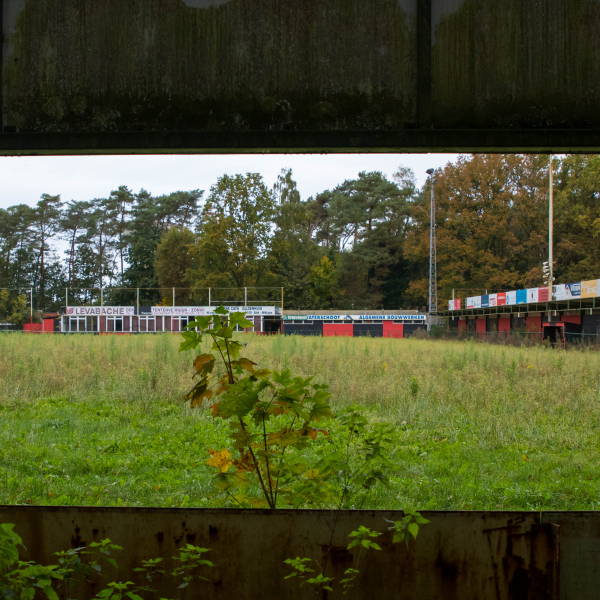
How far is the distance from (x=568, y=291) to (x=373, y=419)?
19.3 m

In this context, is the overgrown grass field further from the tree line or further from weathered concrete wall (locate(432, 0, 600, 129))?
the tree line

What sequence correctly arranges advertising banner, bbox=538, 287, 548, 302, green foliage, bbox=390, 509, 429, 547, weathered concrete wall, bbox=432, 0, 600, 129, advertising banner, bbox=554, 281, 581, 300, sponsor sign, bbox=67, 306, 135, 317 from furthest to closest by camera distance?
sponsor sign, bbox=67, 306, 135, 317, advertising banner, bbox=538, 287, 548, 302, advertising banner, bbox=554, 281, 581, 300, weathered concrete wall, bbox=432, 0, 600, 129, green foliage, bbox=390, 509, 429, 547

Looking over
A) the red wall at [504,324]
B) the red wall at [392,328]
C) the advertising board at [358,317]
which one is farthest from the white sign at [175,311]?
the red wall at [504,324]

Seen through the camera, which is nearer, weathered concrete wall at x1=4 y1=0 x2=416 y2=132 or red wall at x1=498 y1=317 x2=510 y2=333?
weathered concrete wall at x1=4 y1=0 x2=416 y2=132

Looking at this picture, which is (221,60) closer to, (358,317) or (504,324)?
(504,324)

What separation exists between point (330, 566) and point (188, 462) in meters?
3.35

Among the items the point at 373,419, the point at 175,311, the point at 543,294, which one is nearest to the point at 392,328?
the point at 175,311

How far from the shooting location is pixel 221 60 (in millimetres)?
3789

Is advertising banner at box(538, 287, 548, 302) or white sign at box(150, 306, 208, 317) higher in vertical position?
advertising banner at box(538, 287, 548, 302)

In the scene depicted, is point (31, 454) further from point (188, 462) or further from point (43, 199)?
point (43, 199)

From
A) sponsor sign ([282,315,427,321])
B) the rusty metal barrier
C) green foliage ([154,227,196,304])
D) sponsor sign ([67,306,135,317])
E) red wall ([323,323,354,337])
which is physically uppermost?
green foliage ([154,227,196,304])

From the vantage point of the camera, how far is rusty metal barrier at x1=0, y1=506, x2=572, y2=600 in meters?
2.98

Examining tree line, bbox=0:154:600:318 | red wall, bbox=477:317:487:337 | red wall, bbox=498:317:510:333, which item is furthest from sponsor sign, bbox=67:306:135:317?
red wall, bbox=498:317:510:333

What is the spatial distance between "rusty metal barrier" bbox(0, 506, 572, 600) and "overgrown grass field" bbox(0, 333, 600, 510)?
1.95 ft
